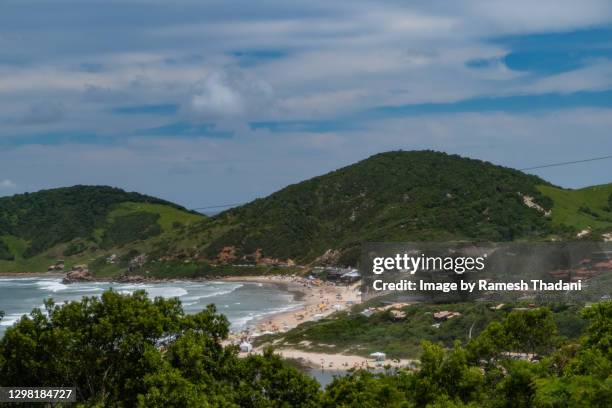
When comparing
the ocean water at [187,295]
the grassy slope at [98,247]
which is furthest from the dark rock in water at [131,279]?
the grassy slope at [98,247]

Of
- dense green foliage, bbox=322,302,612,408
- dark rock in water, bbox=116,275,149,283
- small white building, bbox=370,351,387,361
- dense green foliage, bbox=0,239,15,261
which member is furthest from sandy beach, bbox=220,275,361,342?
dense green foliage, bbox=0,239,15,261

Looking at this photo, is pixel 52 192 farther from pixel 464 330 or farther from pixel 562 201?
pixel 464 330

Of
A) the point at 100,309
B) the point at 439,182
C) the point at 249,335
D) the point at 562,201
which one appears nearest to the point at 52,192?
the point at 439,182

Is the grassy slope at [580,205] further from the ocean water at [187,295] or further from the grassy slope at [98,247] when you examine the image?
the grassy slope at [98,247]

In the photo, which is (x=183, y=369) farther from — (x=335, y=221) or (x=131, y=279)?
(x=335, y=221)

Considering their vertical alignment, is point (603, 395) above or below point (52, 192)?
below

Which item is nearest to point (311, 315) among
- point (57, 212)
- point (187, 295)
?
point (187, 295)
